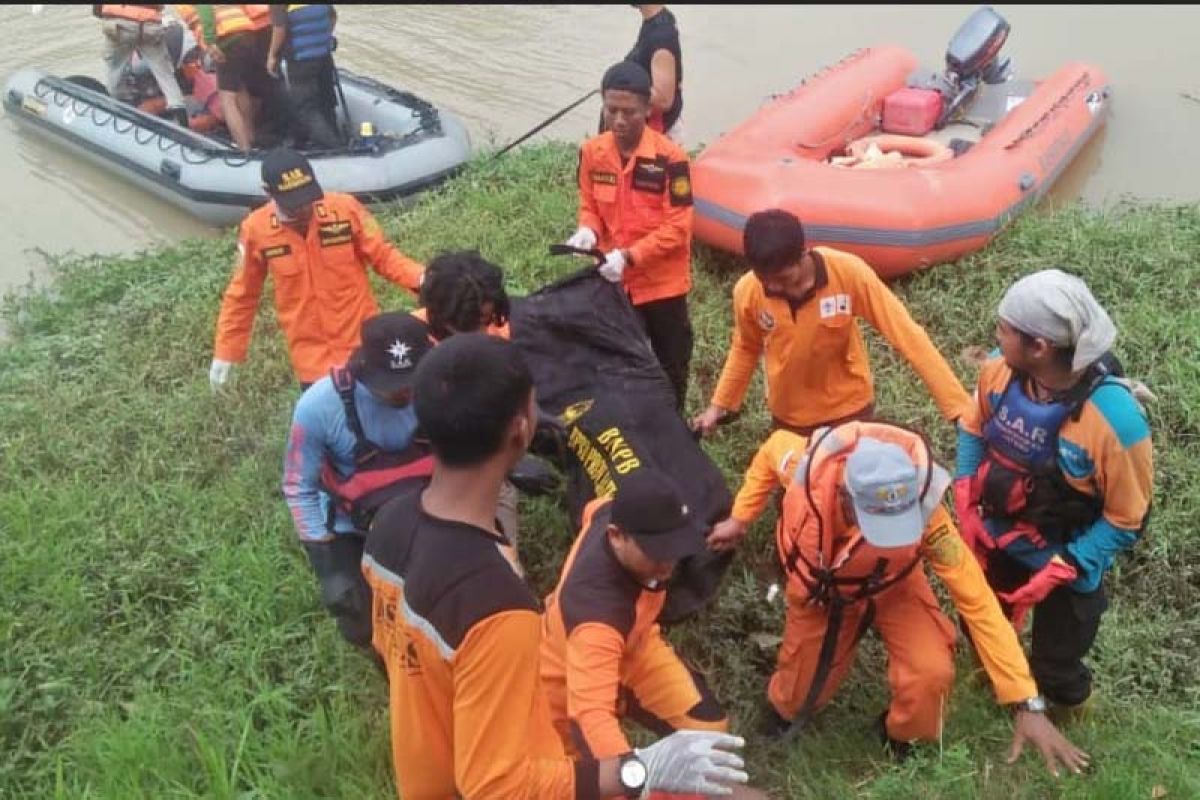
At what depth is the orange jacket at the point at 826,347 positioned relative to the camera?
369 cm

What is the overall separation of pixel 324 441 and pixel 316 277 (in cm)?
133

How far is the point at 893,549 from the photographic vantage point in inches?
114

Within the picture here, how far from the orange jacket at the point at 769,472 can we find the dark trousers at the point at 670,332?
143cm

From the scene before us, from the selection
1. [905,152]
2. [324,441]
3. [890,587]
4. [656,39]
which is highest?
[656,39]

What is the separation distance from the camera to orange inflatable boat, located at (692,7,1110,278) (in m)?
5.87

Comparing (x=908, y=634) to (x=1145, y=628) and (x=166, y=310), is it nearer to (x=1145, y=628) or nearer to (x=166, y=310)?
(x=1145, y=628)

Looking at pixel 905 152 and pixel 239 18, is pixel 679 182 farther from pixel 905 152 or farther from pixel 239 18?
pixel 239 18

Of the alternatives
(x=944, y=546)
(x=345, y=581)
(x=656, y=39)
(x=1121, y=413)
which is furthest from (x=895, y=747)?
(x=656, y=39)

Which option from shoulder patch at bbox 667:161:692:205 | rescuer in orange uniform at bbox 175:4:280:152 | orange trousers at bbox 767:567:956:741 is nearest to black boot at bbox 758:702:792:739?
orange trousers at bbox 767:567:956:741

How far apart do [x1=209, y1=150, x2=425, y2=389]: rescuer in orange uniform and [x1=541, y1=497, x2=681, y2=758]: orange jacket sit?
1.91 m

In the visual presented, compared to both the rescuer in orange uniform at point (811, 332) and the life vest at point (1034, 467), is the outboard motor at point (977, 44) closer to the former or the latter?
the rescuer in orange uniform at point (811, 332)

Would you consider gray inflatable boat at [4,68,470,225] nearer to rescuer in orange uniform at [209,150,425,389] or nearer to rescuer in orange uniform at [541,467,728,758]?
rescuer in orange uniform at [209,150,425,389]

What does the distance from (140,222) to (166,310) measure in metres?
2.07

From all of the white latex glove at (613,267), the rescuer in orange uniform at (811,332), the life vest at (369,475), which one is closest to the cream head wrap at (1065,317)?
the rescuer in orange uniform at (811,332)
